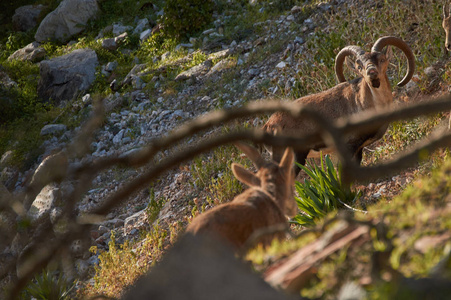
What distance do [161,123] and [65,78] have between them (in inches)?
204

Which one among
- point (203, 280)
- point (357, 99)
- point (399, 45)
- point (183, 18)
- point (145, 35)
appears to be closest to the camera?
point (203, 280)

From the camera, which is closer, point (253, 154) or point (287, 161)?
point (287, 161)

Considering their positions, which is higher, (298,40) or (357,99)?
(357,99)

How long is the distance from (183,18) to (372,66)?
32.4ft

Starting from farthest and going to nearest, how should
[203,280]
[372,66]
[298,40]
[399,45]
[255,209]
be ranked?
[298,40]
[399,45]
[372,66]
[255,209]
[203,280]

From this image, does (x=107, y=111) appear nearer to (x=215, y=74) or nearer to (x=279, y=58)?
(x=215, y=74)

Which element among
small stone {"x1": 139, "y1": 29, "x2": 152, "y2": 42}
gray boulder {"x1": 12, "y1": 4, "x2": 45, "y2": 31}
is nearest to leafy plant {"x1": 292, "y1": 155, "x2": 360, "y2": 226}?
small stone {"x1": 139, "y1": 29, "x2": 152, "y2": 42}

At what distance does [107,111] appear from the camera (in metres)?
14.1

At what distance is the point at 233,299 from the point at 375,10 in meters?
10.8

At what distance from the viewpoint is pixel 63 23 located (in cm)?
1961

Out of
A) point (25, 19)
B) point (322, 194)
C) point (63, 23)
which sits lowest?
point (322, 194)

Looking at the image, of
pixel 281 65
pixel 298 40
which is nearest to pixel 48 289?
pixel 281 65

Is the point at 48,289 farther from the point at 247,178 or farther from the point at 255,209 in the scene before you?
the point at 255,209

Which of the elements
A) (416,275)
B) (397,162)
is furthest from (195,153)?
(416,275)
